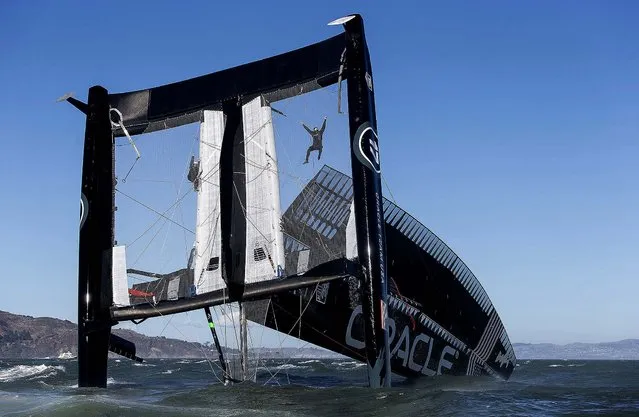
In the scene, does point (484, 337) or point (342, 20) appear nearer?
point (342, 20)

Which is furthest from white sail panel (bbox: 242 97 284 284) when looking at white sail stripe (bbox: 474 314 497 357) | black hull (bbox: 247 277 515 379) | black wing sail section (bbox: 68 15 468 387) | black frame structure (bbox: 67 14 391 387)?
white sail stripe (bbox: 474 314 497 357)

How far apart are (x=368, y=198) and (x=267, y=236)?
125 inches

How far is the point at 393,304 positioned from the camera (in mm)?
18812

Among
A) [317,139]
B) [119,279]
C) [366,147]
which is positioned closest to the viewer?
[366,147]

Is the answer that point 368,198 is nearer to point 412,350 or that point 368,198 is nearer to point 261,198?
point 261,198

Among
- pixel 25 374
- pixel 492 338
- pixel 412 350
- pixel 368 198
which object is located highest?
pixel 368 198

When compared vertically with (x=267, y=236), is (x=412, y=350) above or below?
below

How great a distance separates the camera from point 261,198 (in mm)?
16844

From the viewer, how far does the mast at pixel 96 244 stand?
1702 cm

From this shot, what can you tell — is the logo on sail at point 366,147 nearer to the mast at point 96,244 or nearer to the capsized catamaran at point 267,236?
the capsized catamaran at point 267,236

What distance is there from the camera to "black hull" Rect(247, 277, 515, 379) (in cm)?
1672

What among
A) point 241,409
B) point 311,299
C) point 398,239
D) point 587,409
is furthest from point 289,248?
point 587,409

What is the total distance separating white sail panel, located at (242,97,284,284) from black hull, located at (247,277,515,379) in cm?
132

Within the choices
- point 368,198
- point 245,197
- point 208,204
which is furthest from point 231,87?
point 368,198
